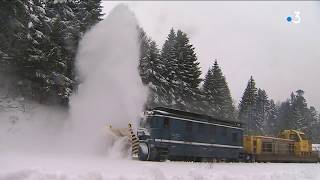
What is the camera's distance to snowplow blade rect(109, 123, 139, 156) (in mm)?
23953

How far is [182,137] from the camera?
941 inches

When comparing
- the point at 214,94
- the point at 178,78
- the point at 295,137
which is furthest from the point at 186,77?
the point at 295,137

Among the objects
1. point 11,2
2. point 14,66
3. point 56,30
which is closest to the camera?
point 11,2

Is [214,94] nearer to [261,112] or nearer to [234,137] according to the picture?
[234,137]

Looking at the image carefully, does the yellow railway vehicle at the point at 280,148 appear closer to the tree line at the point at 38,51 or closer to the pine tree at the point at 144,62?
the pine tree at the point at 144,62

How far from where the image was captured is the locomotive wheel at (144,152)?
2212cm

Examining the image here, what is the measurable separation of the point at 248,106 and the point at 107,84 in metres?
54.2

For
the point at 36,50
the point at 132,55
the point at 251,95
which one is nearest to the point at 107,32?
the point at 132,55

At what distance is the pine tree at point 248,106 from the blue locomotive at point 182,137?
160 feet

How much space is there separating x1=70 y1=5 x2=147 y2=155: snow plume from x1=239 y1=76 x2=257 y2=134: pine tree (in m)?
50.3

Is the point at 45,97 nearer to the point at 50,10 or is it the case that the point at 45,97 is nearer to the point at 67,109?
the point at 67,109

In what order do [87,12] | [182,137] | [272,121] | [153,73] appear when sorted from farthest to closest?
[272,121] → [153,73] → [87,12] → [182,137]

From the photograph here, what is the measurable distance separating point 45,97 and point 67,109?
6.88 ft

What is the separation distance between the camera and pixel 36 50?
27.5 meters
